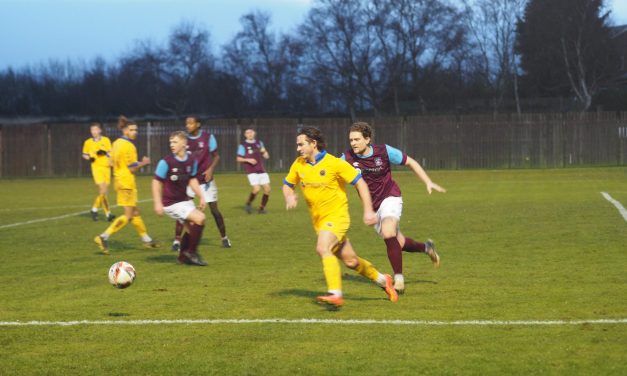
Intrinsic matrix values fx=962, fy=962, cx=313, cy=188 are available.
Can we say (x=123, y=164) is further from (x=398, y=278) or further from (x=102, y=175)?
(x=398, y=278)

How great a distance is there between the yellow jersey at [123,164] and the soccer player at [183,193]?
300 cm

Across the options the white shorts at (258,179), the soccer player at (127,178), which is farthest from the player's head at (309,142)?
the white shorts at (258,179)

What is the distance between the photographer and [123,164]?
53.7 feet

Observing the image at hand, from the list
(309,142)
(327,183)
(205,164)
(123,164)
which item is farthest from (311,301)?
(123,164)

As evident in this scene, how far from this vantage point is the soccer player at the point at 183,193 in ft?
42.6

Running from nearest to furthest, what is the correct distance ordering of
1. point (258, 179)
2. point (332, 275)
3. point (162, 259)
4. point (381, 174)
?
point (332, 275) < point (381, 174) < point (162, 259) < point (258, 179)

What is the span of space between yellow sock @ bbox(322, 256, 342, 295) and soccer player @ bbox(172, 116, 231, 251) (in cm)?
653

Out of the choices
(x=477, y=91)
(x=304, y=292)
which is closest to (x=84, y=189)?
(x=304, y=292)

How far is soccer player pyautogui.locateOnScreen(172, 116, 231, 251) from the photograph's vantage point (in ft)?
51.2

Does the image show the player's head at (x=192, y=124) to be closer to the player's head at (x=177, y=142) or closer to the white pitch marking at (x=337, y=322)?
the player's head at (x=177, y=142)

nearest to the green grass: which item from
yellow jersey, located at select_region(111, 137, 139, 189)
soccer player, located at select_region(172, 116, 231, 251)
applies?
soccer player, located at select_region(172, 116, 231, 251)

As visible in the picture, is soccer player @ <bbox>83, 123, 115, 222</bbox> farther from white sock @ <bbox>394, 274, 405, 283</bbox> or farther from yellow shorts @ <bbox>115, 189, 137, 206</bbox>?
white sock @ <bbox>394, 274, 405, 283</bbox>

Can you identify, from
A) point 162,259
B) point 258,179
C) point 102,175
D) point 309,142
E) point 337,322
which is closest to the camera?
point 337,322

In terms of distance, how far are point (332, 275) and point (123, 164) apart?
8176mm
